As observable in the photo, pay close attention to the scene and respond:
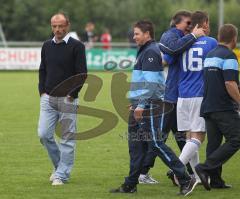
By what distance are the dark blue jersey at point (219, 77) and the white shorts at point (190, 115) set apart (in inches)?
10.2

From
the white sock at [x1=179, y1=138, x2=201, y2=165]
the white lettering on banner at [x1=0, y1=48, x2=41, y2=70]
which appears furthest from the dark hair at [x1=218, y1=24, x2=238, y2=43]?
the white lettering on banner at [x1=0, y1=48, x2=41, y2=70]

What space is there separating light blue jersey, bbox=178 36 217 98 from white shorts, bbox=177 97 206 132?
8 cm

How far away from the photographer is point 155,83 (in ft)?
29.5

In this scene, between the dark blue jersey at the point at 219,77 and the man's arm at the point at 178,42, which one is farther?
the man's arm at the point at 178,42

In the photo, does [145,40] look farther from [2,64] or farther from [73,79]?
[2,64]

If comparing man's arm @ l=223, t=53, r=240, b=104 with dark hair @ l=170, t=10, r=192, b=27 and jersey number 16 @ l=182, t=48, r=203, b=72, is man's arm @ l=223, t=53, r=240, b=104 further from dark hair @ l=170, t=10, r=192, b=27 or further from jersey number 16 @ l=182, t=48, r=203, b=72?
dark hair @ l=170, t=10, r=192, b=27

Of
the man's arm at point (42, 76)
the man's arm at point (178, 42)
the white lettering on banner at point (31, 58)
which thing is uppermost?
the man's arm at point (178, 42)

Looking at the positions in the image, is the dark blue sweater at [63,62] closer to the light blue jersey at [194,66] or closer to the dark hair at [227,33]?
the light blue jersey at [194,66]

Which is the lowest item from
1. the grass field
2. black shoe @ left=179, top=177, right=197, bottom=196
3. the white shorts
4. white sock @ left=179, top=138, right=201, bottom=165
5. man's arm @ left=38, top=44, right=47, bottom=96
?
the grass field

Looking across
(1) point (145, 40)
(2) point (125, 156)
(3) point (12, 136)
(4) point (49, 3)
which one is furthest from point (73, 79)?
(4) point (49, 3)

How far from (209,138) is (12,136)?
5.98 meters

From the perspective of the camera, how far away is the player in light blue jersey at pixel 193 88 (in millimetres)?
9461

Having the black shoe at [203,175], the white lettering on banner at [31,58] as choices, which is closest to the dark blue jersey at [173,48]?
the black shoe at [203,175]

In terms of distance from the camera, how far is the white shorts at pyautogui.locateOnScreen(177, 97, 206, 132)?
9547 mm
